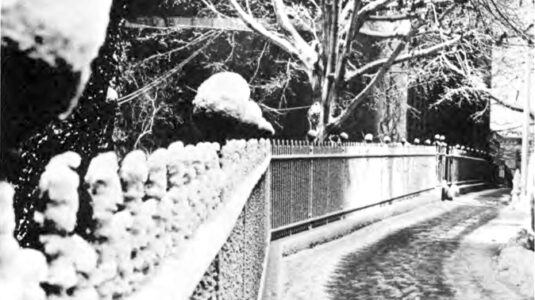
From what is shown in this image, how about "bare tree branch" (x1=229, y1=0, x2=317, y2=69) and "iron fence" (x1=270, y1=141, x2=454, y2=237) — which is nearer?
"iron fence" (x1=270, y1=141, x2=454, y2=237)

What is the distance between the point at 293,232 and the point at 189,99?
10843 millimetres

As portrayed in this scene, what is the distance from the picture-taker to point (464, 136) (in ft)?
133

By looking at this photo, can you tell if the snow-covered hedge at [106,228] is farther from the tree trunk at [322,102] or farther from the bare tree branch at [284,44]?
the bare tree branch at [284,44]

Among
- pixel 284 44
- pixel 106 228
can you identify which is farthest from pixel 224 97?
pixel 284 44

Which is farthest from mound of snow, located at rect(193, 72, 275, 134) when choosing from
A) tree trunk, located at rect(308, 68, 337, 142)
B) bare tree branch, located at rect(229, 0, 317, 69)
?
bare tree branch, located at rect(229, 0, 317, 69)

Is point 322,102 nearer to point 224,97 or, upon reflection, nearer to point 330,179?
point 330,179

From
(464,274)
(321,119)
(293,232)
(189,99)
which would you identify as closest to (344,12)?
(321,119)

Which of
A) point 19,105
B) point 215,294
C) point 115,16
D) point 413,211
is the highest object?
point 115,16

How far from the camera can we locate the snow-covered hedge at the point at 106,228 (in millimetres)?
1060

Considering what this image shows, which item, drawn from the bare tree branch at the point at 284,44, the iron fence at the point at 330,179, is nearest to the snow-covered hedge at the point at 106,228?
the iron fence at the point at 330,179

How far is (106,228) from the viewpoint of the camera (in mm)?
1440

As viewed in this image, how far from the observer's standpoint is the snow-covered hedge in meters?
1.06

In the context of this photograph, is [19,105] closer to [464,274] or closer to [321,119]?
[464,274]

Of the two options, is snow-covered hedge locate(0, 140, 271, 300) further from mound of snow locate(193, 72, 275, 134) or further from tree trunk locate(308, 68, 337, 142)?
tree trunk locate(308, 68, 337, 142)
